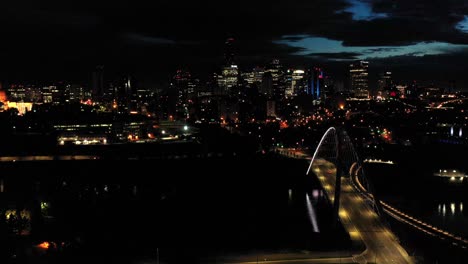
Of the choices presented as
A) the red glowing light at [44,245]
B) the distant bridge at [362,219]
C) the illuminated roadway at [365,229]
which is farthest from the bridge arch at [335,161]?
the red glowing light at [44,245]

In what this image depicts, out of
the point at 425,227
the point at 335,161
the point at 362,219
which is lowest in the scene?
the point at 425,227

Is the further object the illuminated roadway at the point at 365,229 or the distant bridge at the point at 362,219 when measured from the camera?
the distant bridge at the point at 362,219

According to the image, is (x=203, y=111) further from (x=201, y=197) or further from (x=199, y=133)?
(x=201, y=197)

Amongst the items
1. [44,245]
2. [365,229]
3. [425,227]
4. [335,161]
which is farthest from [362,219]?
[335,161]

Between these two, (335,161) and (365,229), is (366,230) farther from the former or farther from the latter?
(335,161)

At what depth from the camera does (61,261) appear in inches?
355

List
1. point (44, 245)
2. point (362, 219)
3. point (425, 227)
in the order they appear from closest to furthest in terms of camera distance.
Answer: point (44, 245) < point (362, 219) < point (425, 227)

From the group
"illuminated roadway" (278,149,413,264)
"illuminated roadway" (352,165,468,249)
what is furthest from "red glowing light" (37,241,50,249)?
"illuminated roadway" (352,165,468,249)

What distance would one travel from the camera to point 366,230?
1062 centimetres

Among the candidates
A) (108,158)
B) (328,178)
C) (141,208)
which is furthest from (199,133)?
(141,208)

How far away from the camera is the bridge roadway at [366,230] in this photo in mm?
9016

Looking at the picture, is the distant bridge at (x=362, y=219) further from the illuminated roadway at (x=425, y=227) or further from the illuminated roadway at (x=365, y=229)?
the illuminated roadway at (x=425, y=227)

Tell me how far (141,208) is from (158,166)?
23.2 feet

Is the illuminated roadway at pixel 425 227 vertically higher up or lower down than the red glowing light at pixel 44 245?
lower down
